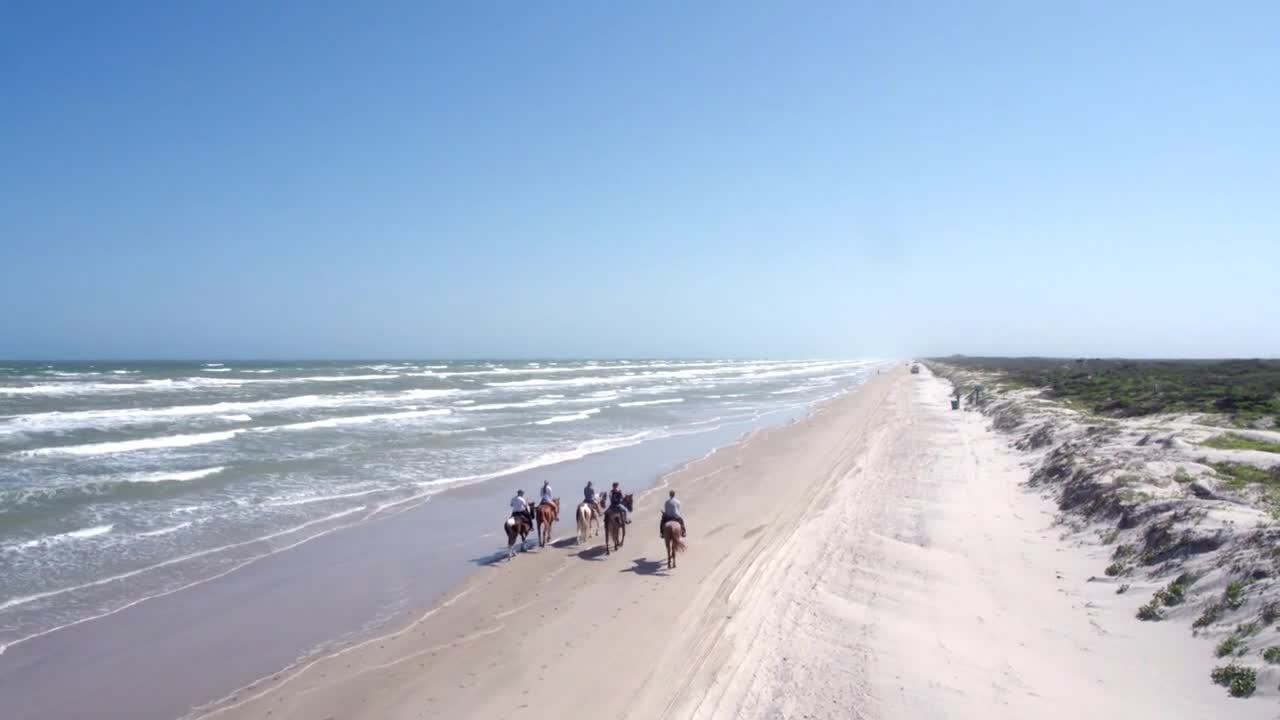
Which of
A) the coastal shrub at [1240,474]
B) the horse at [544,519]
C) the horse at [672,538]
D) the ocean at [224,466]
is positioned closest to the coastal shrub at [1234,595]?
the coastal shrub at [1240,474]

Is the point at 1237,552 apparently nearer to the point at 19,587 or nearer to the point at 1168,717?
the point at 1168,717

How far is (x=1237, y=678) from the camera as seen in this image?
6.36 metres

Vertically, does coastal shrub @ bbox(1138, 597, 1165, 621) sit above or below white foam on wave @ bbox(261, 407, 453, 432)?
above

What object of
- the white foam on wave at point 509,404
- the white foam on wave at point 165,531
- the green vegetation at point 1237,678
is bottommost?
the white foam on wave at point 165,531

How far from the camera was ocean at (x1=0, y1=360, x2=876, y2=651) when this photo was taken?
11781mm

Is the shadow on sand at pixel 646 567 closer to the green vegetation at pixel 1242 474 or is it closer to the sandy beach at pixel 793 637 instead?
the sandy beach at pixel 793 637

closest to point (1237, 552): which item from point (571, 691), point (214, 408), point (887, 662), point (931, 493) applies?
point (887, 662)

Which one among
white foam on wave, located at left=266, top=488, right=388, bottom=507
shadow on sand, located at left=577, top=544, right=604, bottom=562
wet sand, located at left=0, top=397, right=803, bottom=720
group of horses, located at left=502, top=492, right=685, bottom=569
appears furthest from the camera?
white foam on wave, located at left=266, top=488, right=388, bottom=507

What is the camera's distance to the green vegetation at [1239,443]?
15836 millimetres

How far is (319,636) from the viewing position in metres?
9.30

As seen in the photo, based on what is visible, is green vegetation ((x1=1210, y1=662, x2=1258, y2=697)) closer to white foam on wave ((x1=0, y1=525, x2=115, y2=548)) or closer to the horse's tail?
the horse's tail

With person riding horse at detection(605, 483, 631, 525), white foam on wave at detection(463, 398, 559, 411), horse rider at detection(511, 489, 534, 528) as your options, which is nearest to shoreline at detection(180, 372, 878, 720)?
horse rider at detection(511, 489, 534, 528)

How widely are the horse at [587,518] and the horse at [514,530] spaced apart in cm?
111

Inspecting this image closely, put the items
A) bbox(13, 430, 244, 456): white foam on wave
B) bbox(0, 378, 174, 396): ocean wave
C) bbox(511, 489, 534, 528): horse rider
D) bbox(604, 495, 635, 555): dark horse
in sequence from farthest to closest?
1. bbox(0, 378, 174, 396): ocean wave
2. bbox(13, 430, 244, 456): white foam on wave
3. bbox(511, 489, 534, 528): horse rider
4. bbox(604, 495, 635, 555): dark horse
